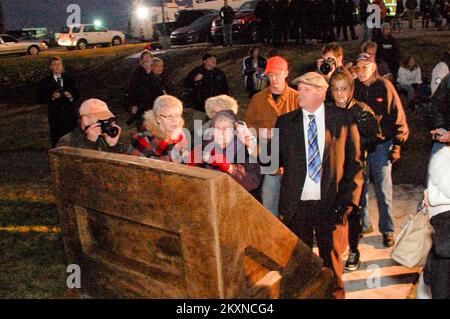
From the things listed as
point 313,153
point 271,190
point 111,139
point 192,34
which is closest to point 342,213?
point 313,153

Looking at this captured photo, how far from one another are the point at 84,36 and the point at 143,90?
25.1 metres

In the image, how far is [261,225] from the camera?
264 centimetres

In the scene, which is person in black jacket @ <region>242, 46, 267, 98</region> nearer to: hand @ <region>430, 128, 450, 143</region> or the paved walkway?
the paved walkway

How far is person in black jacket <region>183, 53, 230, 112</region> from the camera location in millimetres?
7691

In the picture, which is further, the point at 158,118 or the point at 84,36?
the point at 84,36

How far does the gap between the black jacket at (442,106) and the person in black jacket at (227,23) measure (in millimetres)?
12372

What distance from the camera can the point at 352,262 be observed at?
15.6 feet

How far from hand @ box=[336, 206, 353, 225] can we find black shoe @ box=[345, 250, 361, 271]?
998 millimetres

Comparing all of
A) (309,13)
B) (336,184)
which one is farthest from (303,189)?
(309,13)

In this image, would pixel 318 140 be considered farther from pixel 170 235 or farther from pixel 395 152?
pixel 170 235

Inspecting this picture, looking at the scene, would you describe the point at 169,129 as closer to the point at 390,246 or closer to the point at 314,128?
the point at 314,128

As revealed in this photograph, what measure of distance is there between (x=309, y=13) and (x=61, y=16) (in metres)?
151

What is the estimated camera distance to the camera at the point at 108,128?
426cm

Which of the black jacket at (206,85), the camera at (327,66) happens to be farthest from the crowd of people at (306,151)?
the black jacket at (206,85)
